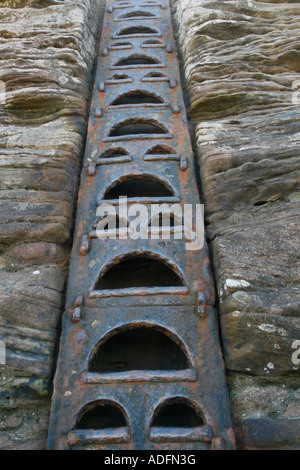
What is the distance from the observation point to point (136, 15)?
591 cm

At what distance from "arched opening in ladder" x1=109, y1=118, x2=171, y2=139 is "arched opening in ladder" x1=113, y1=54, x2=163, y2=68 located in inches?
35.9

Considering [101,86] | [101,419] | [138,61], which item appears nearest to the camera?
[101,419]

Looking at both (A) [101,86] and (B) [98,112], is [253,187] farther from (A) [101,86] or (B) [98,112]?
(A) [101,86]

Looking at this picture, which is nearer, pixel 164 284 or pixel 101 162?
pixel 164 284

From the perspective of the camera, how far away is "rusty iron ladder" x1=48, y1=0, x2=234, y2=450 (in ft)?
7.76

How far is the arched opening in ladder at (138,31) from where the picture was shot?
210 inches

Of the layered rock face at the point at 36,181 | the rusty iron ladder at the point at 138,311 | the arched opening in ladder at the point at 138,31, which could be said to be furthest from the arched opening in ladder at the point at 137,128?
the arched opening in ladder at the point at 138,31

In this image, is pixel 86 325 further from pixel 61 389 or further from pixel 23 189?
pixel 23 189

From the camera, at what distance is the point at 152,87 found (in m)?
4.57

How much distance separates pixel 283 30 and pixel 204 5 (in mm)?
1034

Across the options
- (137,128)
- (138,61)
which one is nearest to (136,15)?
(138,61)

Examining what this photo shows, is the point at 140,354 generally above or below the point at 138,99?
below

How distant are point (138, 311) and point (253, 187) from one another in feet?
4.44
